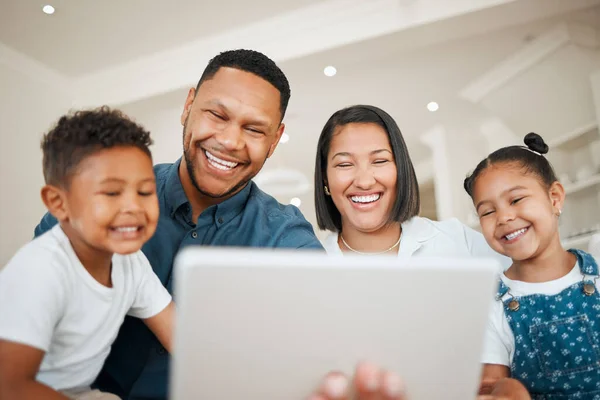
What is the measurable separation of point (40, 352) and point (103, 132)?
0.37 metres

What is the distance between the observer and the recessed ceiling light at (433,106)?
16.4ft

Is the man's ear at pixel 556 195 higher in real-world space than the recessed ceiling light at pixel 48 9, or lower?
lower

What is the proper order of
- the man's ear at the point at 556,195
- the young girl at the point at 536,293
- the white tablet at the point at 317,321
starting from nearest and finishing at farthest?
the white tablet at the point at 317,321
the young girl at the point at 536,293
the man's ear at the point at 556,195

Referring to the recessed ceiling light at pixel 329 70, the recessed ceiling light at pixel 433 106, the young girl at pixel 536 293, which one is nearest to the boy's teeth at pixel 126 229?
the young girl at pixel 536 293

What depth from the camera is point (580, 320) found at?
4.29 feet

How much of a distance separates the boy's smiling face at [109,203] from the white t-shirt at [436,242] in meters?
1.06

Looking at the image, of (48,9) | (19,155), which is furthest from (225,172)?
(19,155)

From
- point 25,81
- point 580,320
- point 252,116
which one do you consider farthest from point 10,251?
point 580,320

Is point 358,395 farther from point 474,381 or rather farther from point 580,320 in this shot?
point 580,320

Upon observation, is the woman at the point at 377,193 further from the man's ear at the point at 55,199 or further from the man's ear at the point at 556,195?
the man's ear at the point at 55,199

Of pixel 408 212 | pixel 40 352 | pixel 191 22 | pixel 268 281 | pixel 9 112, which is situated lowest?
pixel 40 352

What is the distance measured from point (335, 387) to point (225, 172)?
820mm

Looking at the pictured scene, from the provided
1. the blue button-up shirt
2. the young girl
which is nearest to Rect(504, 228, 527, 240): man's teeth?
the young girl

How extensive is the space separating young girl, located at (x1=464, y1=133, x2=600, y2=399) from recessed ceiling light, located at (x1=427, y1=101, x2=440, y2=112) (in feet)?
11.7
